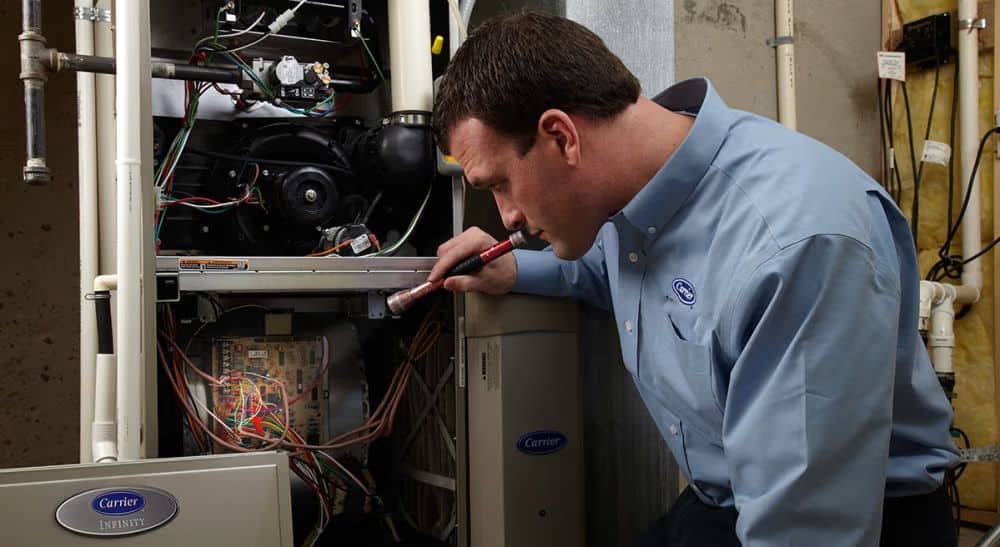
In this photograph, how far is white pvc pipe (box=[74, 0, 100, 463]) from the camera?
4.68 feet

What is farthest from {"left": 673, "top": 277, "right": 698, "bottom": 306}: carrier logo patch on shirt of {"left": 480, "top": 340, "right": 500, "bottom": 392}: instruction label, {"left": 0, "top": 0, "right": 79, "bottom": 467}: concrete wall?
{"left": 0, "top": 0, "right": 79, "bottom": 467}: concrete wall

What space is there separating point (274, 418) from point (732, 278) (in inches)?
38.1

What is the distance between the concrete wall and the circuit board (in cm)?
94

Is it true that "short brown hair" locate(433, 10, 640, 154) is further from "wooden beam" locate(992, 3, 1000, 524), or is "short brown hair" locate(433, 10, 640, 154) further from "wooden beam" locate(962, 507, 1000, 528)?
"wooden beam" locate(962, 507, 1000, 528)

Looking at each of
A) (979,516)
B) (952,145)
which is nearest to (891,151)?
(952,145)

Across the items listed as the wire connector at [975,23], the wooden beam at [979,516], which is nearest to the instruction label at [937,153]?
the wire connector at [975,23]

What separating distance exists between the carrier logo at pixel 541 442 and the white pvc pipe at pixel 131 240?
2.08ft

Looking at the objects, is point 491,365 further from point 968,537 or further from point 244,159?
point 968,537

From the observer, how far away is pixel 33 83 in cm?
121

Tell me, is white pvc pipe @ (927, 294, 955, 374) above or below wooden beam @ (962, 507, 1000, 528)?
above

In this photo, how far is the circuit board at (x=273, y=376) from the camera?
1.46 m

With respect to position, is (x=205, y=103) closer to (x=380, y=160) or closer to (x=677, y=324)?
(x=380, y=160)

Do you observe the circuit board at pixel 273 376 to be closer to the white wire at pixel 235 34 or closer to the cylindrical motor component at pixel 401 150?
the cylindrical motor component at pixel 401 150

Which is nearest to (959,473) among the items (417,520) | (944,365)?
(944,365)
